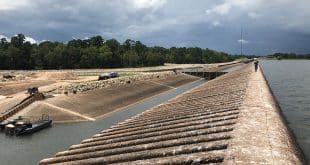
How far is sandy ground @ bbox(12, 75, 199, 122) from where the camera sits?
5322cm

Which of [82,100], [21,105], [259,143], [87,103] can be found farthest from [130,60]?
[259,143]

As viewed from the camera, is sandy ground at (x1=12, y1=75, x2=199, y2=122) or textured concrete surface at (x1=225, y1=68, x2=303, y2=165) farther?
sandy ground at (x1=12, y1=75, x2=199, y2=122)

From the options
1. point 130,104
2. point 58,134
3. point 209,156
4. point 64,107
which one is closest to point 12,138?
point 58,134

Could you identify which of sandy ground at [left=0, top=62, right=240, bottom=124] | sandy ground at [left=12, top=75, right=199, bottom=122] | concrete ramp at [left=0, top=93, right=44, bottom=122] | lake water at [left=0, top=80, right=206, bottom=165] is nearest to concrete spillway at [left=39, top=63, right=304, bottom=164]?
lake water at [left=0, top=80, right=206, bottom=165]

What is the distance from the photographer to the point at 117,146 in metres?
17.6

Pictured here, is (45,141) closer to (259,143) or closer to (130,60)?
(259,143)

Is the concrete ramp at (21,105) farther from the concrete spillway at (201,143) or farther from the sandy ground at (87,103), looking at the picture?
the concrete spillway at (201,143)

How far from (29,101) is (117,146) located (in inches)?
1716

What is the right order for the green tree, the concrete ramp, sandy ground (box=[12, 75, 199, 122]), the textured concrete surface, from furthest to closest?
the green tree < sandy ground (box=[12, 75, 199, 122]) < the concrete ramp < the textured concrete surface

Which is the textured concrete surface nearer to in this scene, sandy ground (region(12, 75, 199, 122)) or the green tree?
sandy ground (region(12, 75, 199, 122))

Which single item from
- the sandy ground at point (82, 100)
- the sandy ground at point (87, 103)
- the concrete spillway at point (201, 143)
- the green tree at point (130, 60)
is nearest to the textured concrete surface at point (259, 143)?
the concrete spillway at point (201, 143)

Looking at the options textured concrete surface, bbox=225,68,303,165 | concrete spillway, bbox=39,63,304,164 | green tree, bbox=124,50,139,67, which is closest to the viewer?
textured concrete surface, bbox=225,68,303,165

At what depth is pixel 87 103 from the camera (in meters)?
61.6

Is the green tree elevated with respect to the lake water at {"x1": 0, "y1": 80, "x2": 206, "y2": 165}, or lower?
elevated
